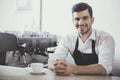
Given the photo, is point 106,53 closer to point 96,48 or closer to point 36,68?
point 96,48

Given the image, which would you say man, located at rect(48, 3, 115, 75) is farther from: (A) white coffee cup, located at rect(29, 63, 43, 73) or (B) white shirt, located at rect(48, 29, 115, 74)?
(A) white coffee cup, located at rect(29, 63, 43, 73)

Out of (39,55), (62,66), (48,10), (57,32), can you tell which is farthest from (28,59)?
(62,66)

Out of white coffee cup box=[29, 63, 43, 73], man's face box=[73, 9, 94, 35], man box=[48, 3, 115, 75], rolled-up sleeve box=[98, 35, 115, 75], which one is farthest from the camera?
man's face box=[73, 9, 94, 35]

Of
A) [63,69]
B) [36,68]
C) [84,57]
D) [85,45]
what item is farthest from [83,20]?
[36,68]

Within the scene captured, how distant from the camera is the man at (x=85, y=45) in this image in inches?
77.4

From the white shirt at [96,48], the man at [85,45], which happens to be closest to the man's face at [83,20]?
the man at [85,45]

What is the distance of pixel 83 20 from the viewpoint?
7.02 feet

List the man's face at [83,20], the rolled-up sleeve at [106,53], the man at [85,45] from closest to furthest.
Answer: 1. the rolled-up sleeve at [106,53]
2. the man at [85,45]
3. the man's face at [83,20]

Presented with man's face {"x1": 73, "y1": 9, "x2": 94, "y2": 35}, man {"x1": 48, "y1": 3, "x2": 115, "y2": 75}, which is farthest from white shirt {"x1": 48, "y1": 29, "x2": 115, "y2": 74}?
man's face {"x1": 73, "y1": 9, "x2": 94, "y2": 35}

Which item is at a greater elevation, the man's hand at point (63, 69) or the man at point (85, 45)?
the man at point (85, 45)

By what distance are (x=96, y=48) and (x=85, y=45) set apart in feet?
0.40

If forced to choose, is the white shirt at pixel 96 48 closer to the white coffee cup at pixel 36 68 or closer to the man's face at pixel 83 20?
the man's face at pixel 83 20

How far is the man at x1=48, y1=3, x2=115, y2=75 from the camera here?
1966 millimetres

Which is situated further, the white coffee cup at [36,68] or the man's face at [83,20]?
the man's face at [83,20]
